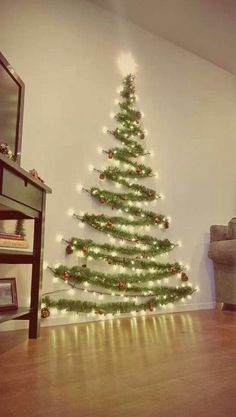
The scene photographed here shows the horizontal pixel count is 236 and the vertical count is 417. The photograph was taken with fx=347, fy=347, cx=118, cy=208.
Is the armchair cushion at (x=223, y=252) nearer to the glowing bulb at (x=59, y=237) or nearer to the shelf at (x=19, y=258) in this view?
the glowing bulb at (x=59, y=237)

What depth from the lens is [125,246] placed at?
9.90 feet

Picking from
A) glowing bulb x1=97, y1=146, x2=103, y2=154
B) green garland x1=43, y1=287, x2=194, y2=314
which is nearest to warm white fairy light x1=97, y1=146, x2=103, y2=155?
glowing bulb x1=97, y1=146, x2=103, y2=154

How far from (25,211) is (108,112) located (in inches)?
66.9

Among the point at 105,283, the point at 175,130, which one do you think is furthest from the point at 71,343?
the point at 175,130

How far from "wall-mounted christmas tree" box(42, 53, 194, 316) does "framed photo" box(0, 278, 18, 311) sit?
0.46 meters

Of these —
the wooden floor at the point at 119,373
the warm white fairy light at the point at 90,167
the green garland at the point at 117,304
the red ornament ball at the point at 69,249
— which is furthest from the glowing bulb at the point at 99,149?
the wooden floor at the point at 119,373

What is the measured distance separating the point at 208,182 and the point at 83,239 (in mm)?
1787

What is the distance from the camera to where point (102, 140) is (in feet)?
10.0

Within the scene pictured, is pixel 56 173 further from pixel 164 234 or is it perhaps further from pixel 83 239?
pixel 164 234

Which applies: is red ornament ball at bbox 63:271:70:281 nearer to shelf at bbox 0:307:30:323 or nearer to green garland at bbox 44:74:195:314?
green garland at bbox 44:74:195:314

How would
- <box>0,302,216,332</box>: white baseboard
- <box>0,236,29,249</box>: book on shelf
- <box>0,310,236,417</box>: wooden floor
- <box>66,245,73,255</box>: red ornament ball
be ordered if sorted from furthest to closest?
<box>66,245,73,255</box>: red ornament ball, <box>0,302,216,332</box>: white baseboard, <box>0,236,29,249</box>: book on shelf, <box>0,310,236,417</box>: wooden floor

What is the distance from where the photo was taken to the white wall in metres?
2.67

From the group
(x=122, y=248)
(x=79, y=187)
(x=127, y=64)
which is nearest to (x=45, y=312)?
(x=122, y=248)

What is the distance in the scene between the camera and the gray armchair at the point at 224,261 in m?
3.21
